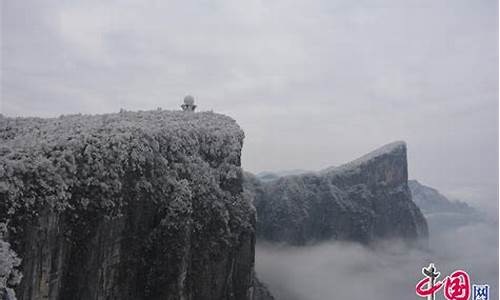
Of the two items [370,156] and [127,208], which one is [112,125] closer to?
[127,208]

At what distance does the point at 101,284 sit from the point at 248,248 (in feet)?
52.9

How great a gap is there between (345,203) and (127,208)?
114 metres

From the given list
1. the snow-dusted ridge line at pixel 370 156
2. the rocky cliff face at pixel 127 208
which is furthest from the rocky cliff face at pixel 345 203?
the rocky cliff face at pixel 127 208

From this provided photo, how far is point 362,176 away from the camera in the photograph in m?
138

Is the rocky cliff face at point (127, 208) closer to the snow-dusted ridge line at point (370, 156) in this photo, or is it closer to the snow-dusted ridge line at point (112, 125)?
the snow-dusted ridge line at point (112, 125)

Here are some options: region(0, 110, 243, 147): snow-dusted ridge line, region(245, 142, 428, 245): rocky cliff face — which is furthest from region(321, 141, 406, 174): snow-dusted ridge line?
region(0, 110, 243, 147): snow-dusted ridge line

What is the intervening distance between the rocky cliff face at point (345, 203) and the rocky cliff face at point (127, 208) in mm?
Result: 77467

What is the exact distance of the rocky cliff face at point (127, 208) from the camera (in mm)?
18234

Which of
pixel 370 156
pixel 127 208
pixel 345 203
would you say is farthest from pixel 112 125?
pixel 370 156

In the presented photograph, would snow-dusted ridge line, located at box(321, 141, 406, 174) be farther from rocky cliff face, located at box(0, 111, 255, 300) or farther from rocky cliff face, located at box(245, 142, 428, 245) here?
rocky cliff face, located at box(0, 111, 255, 300)

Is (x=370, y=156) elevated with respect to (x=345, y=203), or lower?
elevated

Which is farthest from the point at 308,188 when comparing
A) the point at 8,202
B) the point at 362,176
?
the point at 8,202

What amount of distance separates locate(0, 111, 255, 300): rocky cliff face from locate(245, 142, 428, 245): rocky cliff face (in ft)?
254

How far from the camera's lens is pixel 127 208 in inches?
974
